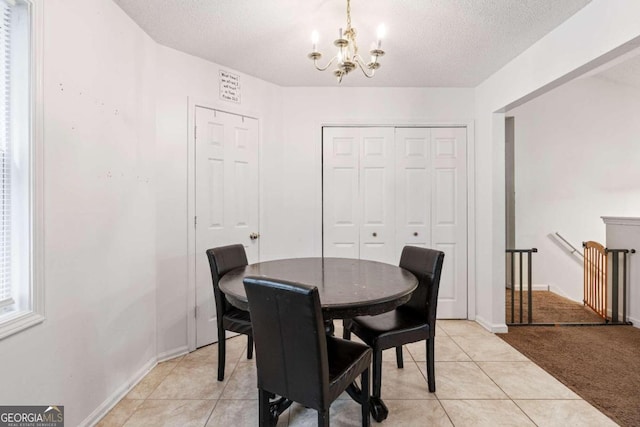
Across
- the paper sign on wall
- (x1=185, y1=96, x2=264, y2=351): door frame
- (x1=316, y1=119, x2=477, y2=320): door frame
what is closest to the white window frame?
(x1=185, y1=96, x2=264, y2=351): door frame

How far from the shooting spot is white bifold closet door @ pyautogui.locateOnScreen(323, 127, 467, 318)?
3.27m

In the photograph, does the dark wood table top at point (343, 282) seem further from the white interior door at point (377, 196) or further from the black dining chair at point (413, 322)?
the white interior door at point (377, 196)

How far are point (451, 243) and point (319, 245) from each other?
1.42 m

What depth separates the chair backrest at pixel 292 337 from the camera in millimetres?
1167

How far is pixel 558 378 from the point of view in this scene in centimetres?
212

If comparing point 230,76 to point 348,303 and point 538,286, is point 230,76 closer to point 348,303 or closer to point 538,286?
point 348,303

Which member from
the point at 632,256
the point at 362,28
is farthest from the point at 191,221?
the point at 632,256

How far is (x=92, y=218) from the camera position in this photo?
68.4 inches

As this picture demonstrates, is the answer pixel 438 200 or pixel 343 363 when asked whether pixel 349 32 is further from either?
pixel 438 200

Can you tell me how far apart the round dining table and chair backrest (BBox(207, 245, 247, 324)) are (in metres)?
0.09

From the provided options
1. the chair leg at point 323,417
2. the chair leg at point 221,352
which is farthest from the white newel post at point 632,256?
the chair leg at point 221,352

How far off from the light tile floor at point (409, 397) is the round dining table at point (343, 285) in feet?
0.76

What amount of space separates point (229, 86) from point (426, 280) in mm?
2378

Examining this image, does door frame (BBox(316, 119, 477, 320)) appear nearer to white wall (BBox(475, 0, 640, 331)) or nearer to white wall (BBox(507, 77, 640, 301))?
white wall (BBox(475, 0, 640, 331))
